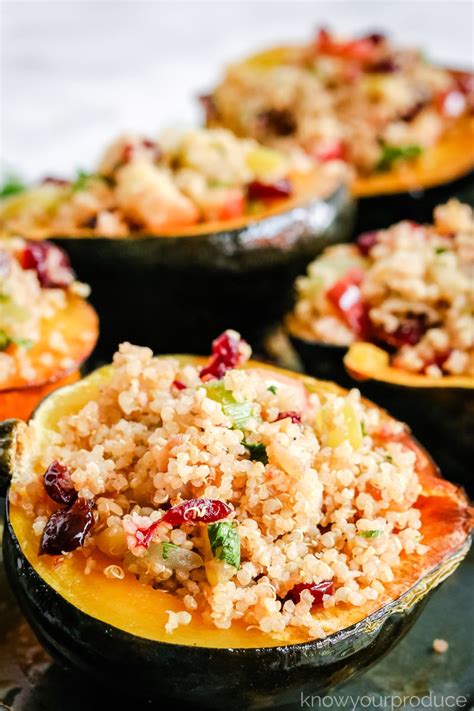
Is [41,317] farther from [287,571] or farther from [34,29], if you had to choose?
[34,29]

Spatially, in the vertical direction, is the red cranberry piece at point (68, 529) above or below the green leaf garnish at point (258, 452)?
below

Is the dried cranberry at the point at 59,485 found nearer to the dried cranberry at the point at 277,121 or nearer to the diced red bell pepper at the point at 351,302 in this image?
the diced red bell pepper at the point at 351,302

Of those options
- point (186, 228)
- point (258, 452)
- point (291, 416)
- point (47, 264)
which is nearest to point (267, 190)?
point (186, 228)

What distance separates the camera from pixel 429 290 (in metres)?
2.79

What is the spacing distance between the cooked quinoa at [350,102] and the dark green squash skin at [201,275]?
0.42 m

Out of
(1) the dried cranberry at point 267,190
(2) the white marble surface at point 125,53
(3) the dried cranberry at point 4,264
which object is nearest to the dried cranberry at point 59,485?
(3) the dried cranberry at point 4,264

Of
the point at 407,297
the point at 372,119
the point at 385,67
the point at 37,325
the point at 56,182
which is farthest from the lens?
the point at 385,67

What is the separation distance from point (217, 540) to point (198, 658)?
0.22 metres

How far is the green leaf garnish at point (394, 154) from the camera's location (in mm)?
4008

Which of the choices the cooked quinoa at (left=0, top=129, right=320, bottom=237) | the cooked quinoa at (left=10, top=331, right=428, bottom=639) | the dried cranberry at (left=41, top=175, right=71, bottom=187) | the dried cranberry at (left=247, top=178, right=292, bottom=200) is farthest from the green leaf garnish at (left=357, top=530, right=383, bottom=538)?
the dried cranberry at (left=41, top=175, right=71, bottom=187)

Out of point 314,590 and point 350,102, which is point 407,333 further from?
point 350,102

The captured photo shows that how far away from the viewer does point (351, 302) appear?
2.94 metres

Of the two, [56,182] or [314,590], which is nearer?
[314,590]

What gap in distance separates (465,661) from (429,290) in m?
1.11
